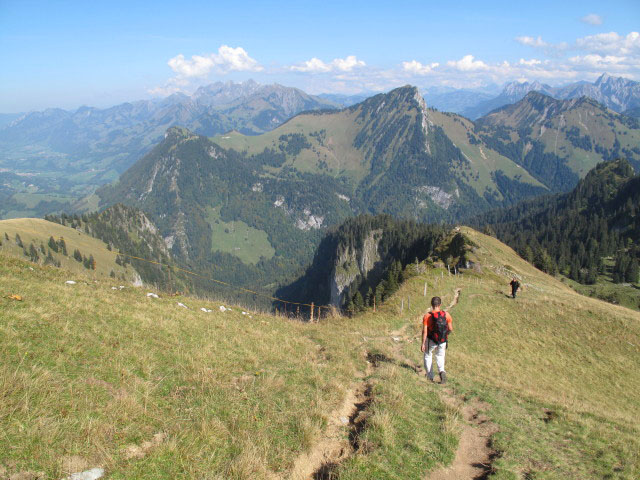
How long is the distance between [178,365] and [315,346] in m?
8.10

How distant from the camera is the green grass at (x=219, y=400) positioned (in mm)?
7324

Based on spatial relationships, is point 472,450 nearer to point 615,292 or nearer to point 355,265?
point 615,292

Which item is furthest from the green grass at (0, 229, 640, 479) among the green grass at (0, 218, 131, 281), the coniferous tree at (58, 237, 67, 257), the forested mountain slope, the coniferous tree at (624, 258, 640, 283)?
the coniferous tree at (58, 237, 67, 257)

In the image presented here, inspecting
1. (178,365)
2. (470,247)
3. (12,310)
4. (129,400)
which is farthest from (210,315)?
(470,247)

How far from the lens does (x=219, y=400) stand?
1005cm

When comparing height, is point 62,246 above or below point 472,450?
below

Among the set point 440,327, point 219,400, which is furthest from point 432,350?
point 219,400

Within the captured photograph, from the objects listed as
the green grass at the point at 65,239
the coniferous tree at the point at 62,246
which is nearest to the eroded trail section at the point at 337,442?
the green grass at the point at 65,239

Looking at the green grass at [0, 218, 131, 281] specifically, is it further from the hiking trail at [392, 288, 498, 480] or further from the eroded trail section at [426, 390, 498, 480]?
the eroded trail section at [426, 390, 498, 480]

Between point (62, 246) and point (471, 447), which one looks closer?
point (471, 447)

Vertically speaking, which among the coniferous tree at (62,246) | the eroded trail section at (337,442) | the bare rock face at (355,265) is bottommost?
the bare rock face at (355,265)

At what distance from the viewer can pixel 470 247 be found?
6556 centimetres

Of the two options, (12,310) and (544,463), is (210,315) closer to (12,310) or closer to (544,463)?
(12,310)

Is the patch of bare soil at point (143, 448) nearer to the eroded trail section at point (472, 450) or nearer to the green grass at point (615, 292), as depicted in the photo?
the eroded trail section at point (472, 450)
